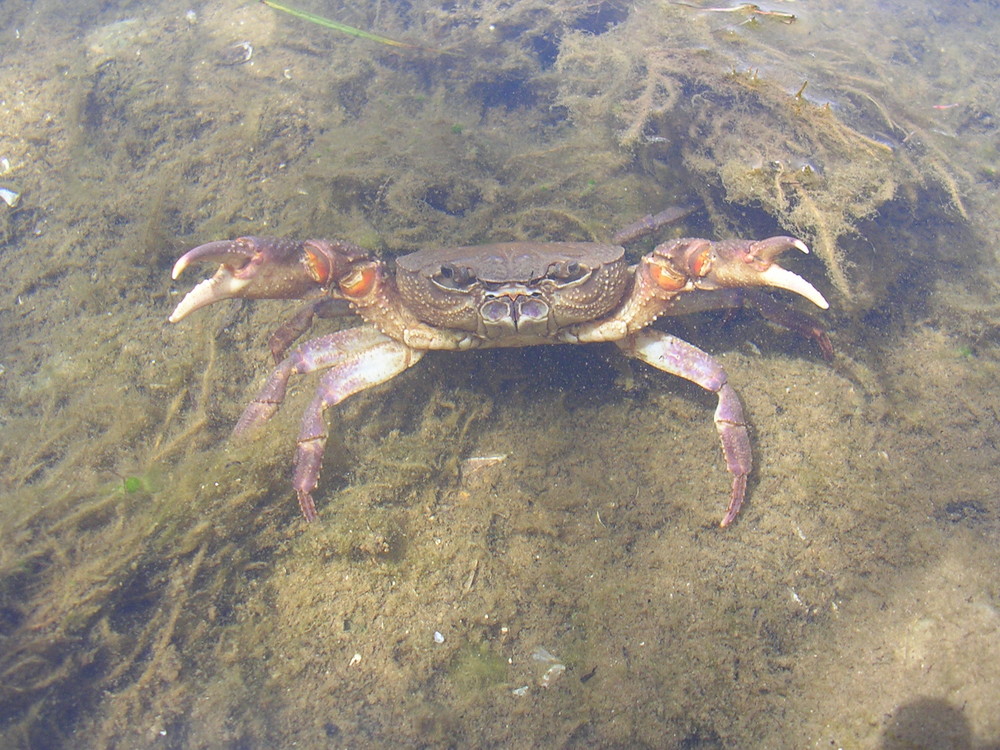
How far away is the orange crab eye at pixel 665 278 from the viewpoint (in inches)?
145

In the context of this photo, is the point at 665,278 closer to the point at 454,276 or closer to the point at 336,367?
the point at 454,276

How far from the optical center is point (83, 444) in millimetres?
3885

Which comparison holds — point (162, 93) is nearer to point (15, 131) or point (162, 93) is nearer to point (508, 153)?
point (15, 131)

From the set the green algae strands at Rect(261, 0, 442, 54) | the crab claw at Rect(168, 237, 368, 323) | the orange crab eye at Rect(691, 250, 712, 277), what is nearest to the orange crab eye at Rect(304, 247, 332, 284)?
the crab claw at Rect(168, 237, 368, 323)

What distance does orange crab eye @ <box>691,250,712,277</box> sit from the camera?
3.62m

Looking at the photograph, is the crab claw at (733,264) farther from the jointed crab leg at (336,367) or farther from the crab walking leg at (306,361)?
the crab walking leg at (306,361)

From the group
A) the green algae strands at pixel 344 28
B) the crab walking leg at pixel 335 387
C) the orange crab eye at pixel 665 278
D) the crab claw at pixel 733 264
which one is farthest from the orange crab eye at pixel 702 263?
the green algae strands at pixel 344 28

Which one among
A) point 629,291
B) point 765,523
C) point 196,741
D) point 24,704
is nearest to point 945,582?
point 765,523

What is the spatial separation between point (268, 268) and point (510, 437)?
205cm

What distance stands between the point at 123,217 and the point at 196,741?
464 centimetres

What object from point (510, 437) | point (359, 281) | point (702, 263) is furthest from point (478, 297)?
point (702, 263)

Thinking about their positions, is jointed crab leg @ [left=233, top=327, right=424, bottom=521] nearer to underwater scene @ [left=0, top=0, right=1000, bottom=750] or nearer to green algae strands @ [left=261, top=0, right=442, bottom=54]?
underwater scene @ [left=0, top=0, right=1000, bottom=750]

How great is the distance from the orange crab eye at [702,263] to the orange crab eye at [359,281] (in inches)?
88.4

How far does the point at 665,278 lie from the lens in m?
3.68
